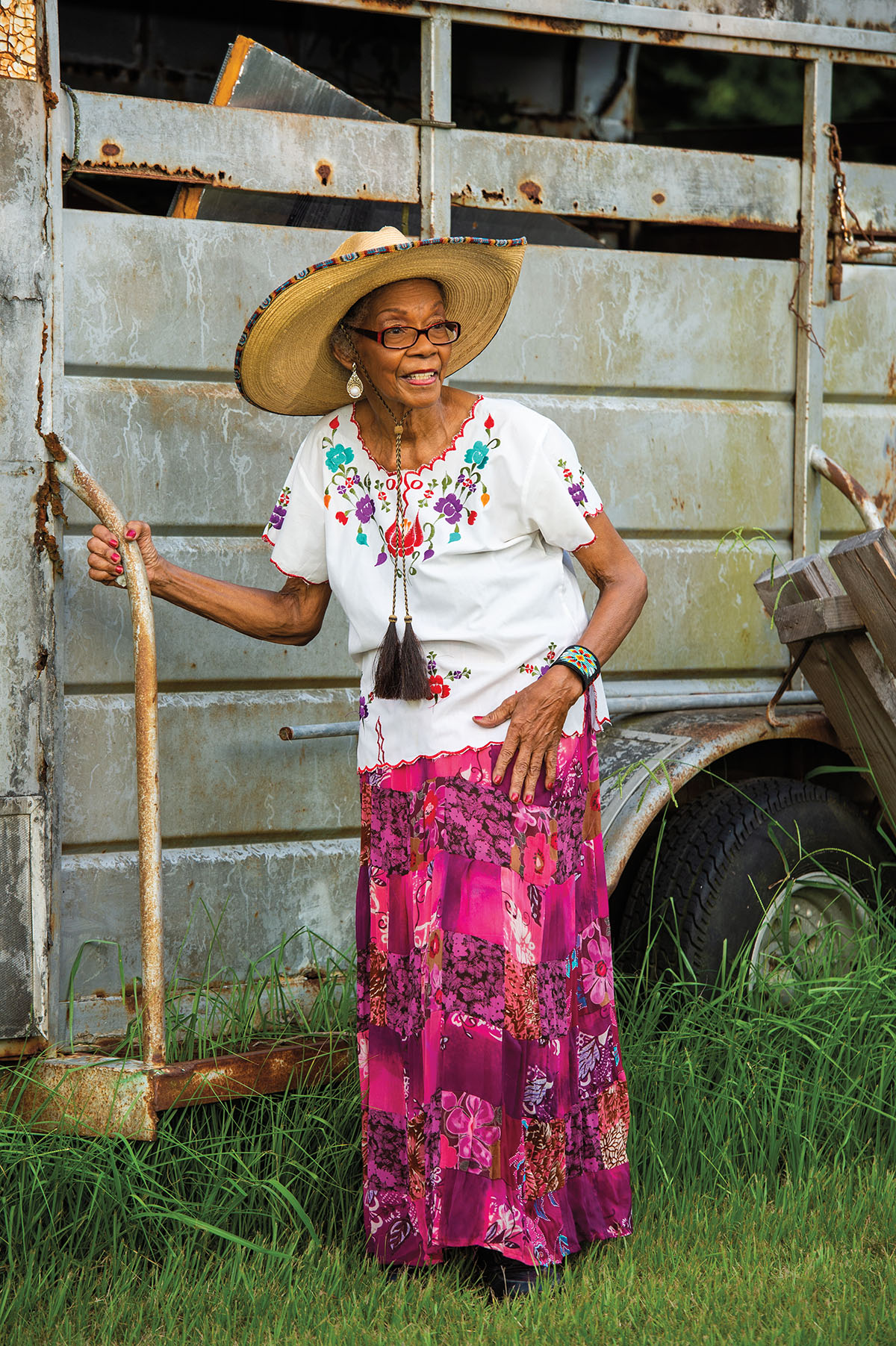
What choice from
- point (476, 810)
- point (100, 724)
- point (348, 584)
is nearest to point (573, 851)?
point (476, 810)

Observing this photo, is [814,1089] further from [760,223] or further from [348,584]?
[760,223]

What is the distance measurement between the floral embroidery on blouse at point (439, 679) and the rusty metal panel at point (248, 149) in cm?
124

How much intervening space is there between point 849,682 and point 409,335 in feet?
5.06

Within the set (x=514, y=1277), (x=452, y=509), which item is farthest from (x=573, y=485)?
(x=514, y=1277)

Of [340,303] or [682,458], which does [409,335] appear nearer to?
[340,303]

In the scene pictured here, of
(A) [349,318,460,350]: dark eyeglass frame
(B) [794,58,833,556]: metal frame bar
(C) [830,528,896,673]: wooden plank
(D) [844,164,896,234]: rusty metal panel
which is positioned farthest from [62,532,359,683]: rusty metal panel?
(D) [844,164,896,234]: rusty metal panel

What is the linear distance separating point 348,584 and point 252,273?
912 mm

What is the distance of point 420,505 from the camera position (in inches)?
97.5

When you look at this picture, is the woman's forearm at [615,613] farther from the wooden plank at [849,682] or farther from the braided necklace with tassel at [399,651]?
the wooden plank at [849,682]

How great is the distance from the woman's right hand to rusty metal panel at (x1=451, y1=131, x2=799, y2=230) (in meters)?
1.22

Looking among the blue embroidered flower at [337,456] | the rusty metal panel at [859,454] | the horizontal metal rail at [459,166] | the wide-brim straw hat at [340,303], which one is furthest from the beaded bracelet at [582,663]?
the rusty metal panel at [859,454]

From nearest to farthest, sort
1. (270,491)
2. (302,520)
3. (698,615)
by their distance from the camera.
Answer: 1. (302,520)
2. (270,491)
3. (698,615)

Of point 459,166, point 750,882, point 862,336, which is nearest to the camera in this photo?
point 459,166

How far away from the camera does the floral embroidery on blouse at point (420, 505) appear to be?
2.46 meters
